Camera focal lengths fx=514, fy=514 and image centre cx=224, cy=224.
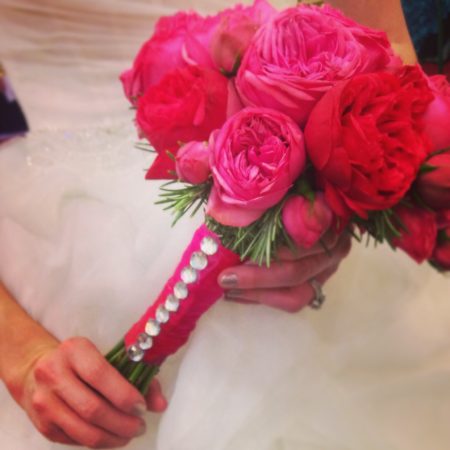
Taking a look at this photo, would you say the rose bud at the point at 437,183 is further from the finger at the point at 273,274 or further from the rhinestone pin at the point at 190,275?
the rhinestone pin at the point at 190,275

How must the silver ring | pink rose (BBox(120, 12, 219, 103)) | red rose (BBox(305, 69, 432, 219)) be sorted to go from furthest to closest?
the silver ring → pink rose (BBox(120, 12, 219, 103)) → red rose (BBox(305, 69, 432, 219))

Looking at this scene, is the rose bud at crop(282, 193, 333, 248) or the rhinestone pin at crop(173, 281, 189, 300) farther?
the rhinestone pin at crop(173, 281, 189, 300)

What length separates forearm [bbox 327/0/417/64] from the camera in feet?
2.02

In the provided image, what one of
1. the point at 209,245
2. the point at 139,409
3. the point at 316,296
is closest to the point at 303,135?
the point at 209,245

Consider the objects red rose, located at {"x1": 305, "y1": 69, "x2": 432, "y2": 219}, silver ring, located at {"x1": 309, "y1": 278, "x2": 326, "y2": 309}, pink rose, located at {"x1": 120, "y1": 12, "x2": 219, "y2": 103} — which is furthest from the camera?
silver ring, located at {"x1": 309, "y1": 278, "x2": 326, "y2": 309}

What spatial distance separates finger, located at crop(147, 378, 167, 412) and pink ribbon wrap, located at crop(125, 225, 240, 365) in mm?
35

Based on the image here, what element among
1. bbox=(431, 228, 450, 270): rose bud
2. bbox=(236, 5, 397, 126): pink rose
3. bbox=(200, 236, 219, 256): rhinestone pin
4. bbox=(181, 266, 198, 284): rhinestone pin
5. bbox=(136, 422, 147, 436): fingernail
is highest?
bbox=(236, 5, 397, 126): pink rose

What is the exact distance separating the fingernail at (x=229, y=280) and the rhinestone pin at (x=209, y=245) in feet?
0.11

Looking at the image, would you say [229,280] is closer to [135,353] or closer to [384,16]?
[135,353]

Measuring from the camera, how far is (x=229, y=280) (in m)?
0.52

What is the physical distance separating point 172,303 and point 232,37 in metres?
0.27

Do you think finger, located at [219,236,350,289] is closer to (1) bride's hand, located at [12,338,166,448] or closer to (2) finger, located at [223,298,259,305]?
(2) finger, located at [223,298,259,305]

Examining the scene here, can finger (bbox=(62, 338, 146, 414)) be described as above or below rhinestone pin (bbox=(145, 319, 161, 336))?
below

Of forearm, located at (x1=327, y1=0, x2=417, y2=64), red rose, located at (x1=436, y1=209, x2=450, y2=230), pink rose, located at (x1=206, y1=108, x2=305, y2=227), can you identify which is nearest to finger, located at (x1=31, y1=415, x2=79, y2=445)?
pink rose, located at (x1=206, y1=108, x2=305, y2=227)
